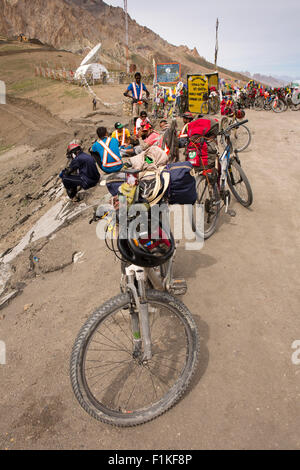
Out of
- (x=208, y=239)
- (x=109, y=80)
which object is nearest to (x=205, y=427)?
(x=208, y=239)

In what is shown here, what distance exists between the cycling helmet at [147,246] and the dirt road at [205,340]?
1.42 meters

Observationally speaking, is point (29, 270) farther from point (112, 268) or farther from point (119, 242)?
point (119, 242)

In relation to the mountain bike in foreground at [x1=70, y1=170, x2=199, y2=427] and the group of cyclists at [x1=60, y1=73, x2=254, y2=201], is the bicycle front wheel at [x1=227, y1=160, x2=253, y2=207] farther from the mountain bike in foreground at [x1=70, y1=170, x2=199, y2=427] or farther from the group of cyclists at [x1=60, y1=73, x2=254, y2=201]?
the mountain bike in foreground at [x1=70, y1=170, x2=199, y2=427]

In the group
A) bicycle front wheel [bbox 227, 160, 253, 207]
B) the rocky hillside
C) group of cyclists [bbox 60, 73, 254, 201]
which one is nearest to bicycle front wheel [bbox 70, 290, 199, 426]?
group of cyclists [bbox 60, 73, 254, 201]

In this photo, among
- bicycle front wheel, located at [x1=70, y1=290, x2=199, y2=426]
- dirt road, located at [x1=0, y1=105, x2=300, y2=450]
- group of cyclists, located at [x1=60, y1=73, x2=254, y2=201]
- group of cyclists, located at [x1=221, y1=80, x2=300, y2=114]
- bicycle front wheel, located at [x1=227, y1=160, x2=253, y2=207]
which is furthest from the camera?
group of cyclists, located at [x1=221, y1=80, x2=300, y2=114]

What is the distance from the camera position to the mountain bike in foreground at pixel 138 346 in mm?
2309

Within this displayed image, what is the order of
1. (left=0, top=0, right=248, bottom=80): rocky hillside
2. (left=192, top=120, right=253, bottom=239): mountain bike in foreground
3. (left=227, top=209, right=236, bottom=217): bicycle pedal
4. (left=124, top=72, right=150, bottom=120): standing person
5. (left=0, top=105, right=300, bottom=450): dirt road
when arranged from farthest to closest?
(left=0, top=0, right=248, bottom=80): rocky hillside → (left=124, top=72, right=150, bottom=120): standing person → (left=227, top=209, right=236, bottom=217): bicycle pedal → (left=192, top=120, right=253, bottom=239): mountain bike in foreground → (left=0, top=105, right=300, bottom=450): dirt road

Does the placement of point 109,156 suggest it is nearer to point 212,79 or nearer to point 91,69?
point 212,79

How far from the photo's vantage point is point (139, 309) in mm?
2426

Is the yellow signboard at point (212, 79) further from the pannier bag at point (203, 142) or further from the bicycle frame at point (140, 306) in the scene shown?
the bicycle frame at point (140, 306)

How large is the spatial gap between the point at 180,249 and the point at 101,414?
3008mm

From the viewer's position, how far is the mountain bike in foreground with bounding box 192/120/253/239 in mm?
5000

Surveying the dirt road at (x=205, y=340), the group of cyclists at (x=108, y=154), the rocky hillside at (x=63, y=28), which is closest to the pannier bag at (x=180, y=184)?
the group of cyclists at (x=108, y=154)

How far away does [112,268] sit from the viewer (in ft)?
15.4
